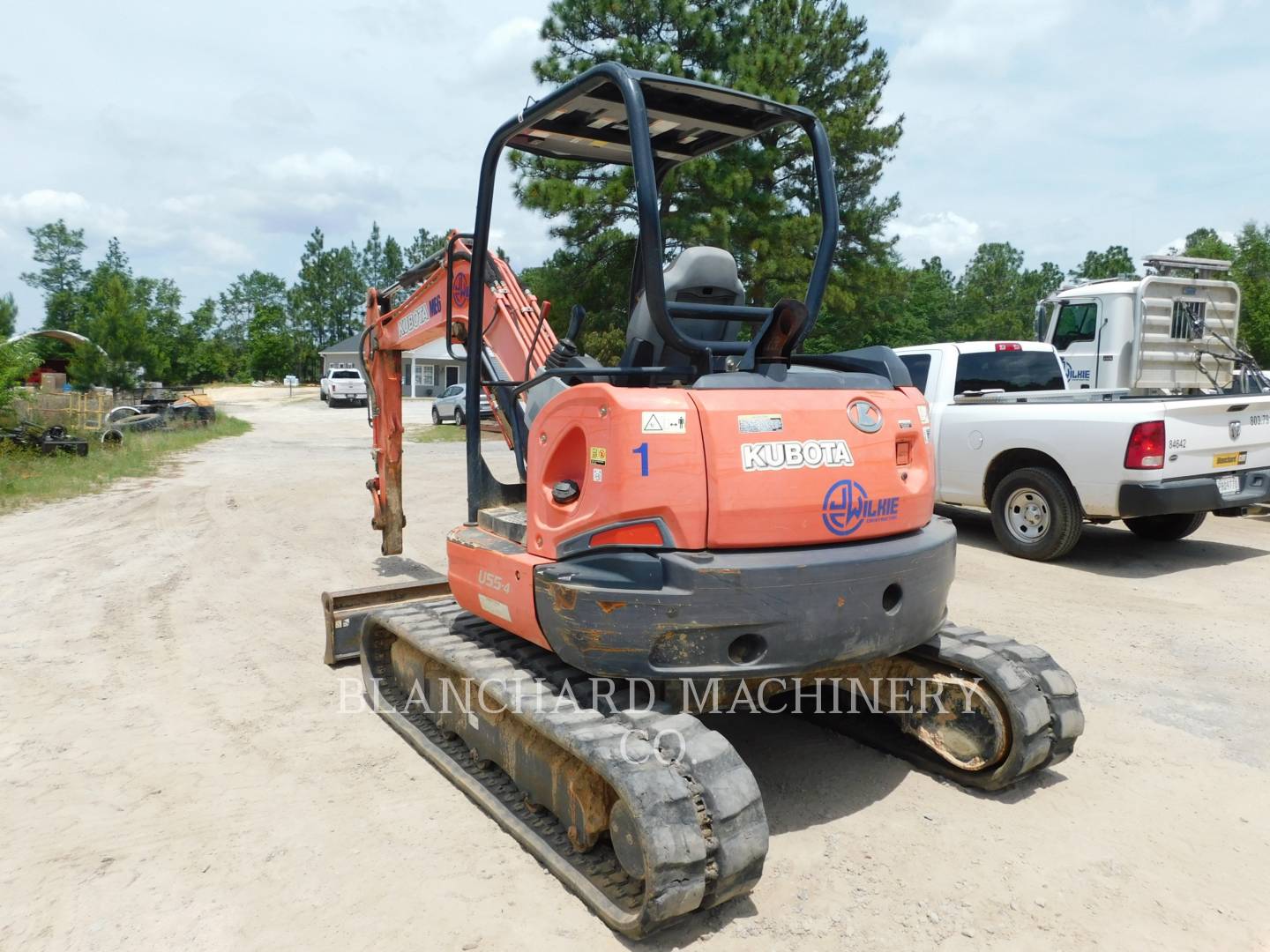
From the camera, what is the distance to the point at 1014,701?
3807 millimetres

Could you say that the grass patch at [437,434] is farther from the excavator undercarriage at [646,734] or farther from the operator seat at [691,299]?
the operator seat at [691,299]

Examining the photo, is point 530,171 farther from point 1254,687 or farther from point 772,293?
point 1254,687

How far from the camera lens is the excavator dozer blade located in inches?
219

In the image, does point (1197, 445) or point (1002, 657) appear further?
point (1197, 445)

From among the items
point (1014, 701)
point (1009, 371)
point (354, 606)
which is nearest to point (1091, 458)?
point (1009, 371)

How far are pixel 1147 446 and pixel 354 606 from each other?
245 inches

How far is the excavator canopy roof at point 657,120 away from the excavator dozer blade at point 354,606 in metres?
2.61

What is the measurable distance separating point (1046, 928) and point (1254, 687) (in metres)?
3.09

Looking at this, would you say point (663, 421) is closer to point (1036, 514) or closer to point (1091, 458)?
point (1091, 458)

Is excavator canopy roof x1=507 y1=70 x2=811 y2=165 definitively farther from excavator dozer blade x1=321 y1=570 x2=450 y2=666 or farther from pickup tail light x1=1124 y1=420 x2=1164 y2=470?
pickup tail light x1=1124 y1=420 x2=1164 y2=470

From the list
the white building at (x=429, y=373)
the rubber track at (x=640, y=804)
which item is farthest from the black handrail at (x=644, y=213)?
the white building at (x=429, y=373)

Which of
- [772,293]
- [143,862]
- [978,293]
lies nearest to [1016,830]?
[143,862]

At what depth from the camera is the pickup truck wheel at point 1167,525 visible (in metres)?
9.04

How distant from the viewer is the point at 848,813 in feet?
12.6
